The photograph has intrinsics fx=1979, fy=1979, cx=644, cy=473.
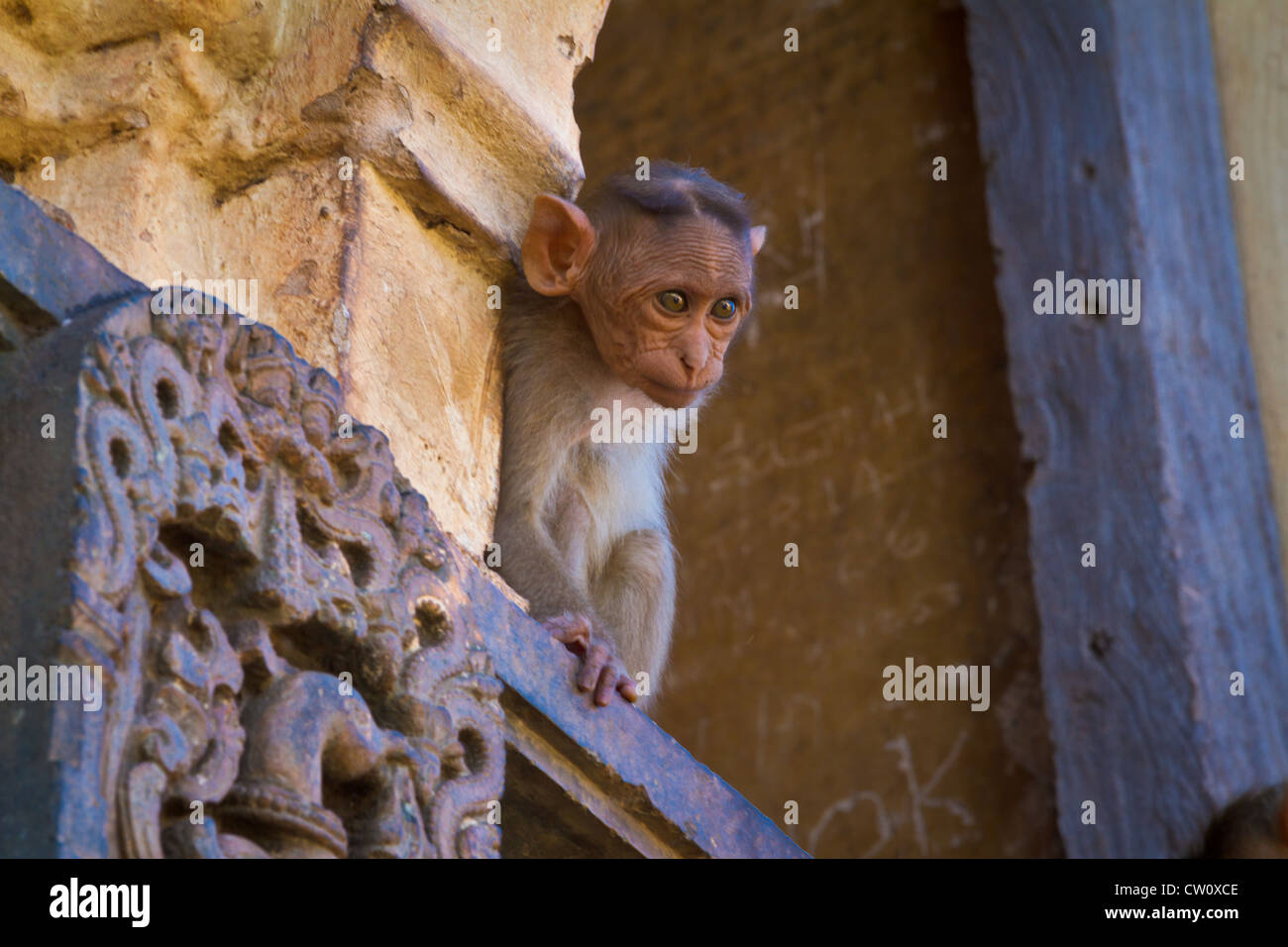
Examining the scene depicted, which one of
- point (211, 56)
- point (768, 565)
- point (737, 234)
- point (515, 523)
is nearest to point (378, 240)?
point (211, 56)

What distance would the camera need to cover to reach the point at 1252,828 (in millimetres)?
4207

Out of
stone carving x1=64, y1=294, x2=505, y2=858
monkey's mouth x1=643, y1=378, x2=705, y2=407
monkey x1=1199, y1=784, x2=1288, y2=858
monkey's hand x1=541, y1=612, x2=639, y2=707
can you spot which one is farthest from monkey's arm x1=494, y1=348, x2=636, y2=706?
monkey x1=1199, y1=784, x2=1288, y2=858

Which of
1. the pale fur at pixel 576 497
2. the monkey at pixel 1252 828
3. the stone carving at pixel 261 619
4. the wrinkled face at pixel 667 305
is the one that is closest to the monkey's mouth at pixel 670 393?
the wrinkled face at pixel 667 305

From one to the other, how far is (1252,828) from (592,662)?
6.70ft

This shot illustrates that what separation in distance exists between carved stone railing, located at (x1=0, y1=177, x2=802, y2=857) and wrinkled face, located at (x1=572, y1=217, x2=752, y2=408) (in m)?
1.12

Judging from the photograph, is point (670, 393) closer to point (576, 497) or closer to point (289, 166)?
point (576, 497)

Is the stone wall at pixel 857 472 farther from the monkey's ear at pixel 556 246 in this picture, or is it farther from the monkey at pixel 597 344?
the monkey's ear at pixel 556 246

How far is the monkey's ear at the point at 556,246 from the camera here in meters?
3.37

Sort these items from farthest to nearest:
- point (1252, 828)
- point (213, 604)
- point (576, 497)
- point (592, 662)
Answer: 1. point (1252, 828)
2. point (576, 497)
3. point (592, 662)
4. point (213, 604)

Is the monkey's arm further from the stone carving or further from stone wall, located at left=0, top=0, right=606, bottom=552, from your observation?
the stone carving

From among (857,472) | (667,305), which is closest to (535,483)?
(667,305)

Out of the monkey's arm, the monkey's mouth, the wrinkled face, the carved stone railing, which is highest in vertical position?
the wrinkled face

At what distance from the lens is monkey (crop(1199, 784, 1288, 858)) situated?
13.6 feet
